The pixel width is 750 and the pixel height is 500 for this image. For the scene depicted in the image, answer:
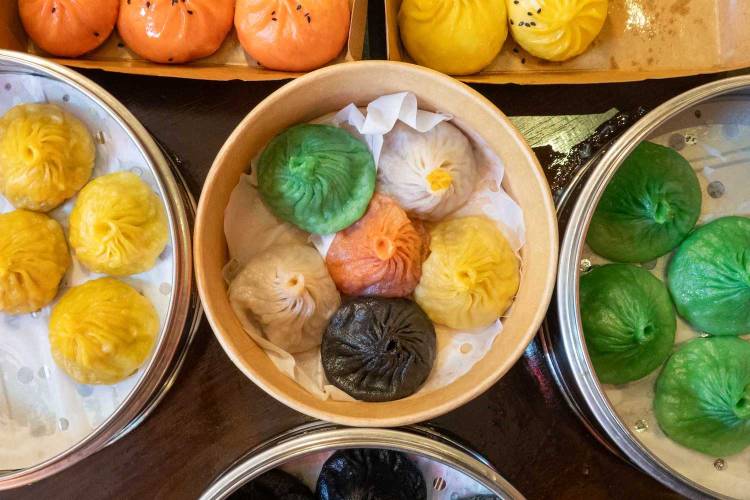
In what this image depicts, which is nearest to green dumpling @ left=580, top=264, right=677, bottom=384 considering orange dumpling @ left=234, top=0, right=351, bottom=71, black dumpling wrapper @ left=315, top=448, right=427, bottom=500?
black dumpling wrapper @ left=315, top=448, right=427, bottom=500

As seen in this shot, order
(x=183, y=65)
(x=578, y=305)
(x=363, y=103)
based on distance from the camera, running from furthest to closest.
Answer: (x=183, y=65) → (x=363, y=103) → (x=578, y=305)

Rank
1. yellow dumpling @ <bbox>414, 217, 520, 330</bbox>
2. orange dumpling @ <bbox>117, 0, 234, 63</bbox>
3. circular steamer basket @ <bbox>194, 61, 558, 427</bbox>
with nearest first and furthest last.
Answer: circular steamer basket @ <bbox>194, 61, 558, 427</bbox> → yellow dumpling @ <bbox>414, 217, 520, 330</bbox> → orange dumpling @ <bbox>117, 0, 234, 63</bbox>

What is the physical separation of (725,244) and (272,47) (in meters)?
1.10

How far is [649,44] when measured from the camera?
1.49m

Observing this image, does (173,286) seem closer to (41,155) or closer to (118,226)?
(118,226)

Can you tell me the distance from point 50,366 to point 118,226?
368 mm

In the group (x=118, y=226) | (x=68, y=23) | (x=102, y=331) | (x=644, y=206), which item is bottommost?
(x=102, y=331)

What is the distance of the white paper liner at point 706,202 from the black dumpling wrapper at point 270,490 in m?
0.74

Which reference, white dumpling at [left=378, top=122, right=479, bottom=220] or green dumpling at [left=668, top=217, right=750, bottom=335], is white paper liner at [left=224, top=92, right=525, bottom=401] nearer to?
white dumpling at [left=378, top=122, right=479, bottom=220]

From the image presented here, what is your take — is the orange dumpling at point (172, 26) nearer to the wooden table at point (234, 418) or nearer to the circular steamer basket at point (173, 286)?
the wooden table at point (234, 418)

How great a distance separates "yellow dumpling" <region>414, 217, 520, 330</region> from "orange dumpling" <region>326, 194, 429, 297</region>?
40 millimetres

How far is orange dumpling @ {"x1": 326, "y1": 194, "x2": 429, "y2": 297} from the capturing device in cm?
122

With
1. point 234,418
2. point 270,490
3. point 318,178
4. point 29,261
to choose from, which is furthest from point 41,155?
point 270,490

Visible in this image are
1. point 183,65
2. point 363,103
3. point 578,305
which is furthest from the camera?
point 183,65
